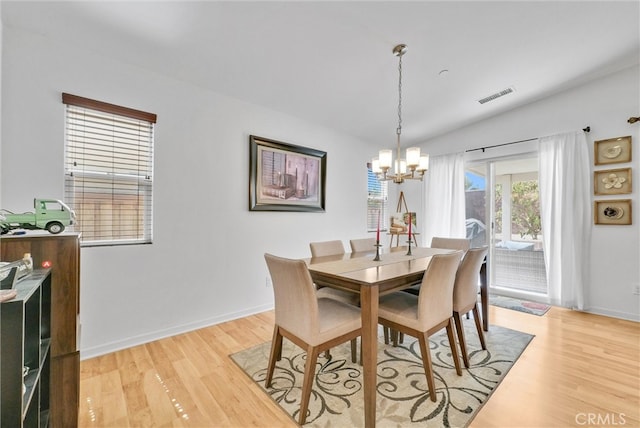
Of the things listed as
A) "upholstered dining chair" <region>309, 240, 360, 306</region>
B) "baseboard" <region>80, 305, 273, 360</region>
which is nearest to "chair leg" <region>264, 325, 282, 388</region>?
"upholstered dining chair" <region>309, 240, 360, 306</region>

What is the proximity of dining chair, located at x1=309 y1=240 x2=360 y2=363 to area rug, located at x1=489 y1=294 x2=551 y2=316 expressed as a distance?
99.2 inches

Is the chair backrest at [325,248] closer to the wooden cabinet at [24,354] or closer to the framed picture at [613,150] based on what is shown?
the wooden cabinet at [24,354]

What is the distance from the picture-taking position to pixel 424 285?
1.74 metres

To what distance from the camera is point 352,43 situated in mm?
2352

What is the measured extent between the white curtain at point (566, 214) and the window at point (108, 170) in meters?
4.77

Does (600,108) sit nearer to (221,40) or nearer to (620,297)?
(620,297)

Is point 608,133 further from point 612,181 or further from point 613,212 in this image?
point 613,212

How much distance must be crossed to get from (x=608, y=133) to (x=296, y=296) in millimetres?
4279

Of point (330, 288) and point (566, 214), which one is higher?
point (566, 214)

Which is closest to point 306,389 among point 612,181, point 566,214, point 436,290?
point 436,290

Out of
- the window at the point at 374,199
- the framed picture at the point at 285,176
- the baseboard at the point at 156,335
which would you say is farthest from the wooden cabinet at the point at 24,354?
the window at the point at 374,199

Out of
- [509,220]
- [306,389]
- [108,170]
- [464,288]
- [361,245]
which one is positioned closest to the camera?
[306,389]

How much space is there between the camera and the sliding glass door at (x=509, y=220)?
155 inches

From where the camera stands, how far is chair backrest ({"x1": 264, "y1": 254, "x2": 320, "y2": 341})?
157 centimetres
